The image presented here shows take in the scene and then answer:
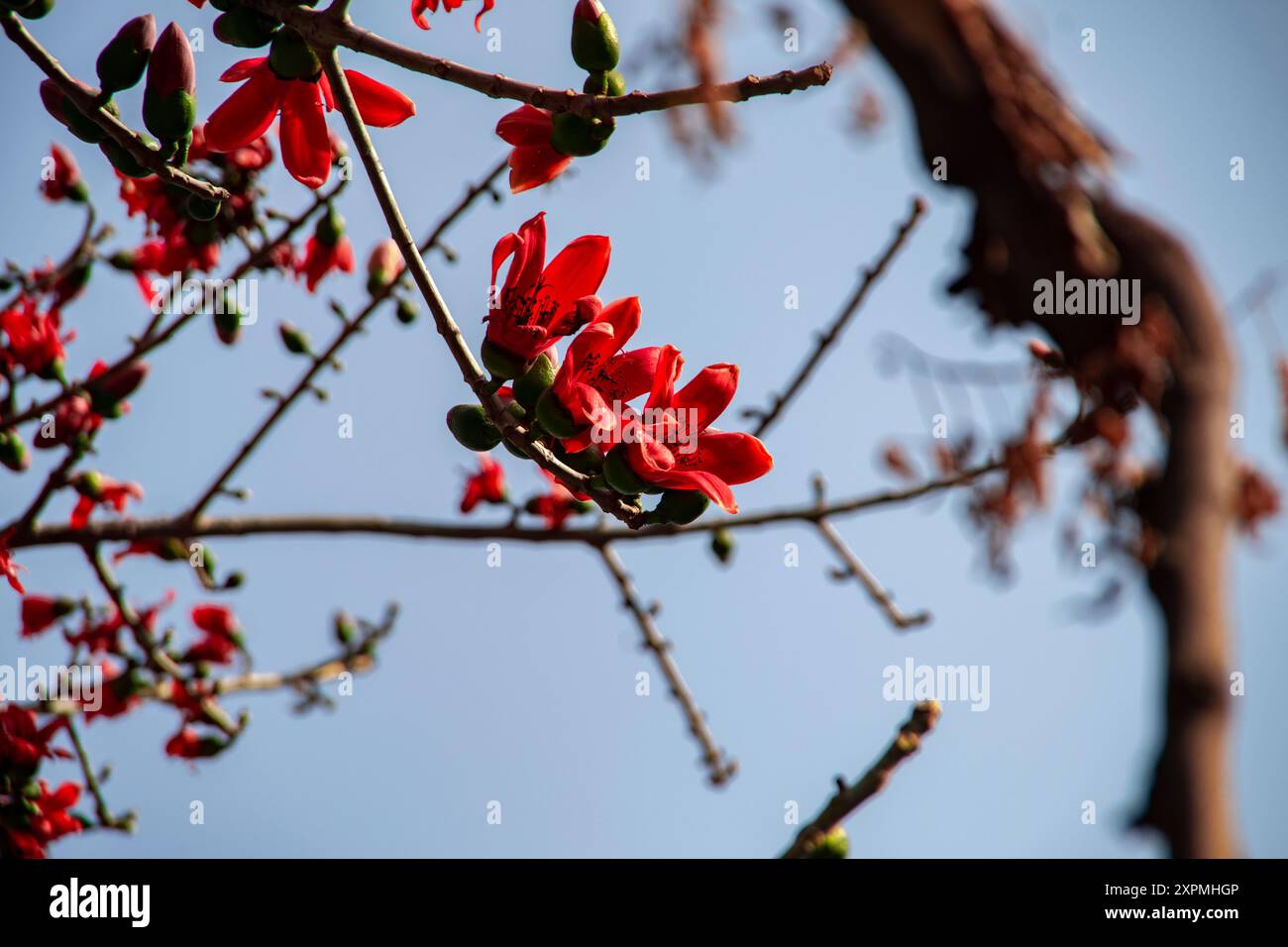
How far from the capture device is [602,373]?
87cm

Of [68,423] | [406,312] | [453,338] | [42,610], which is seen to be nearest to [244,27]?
[453,338]

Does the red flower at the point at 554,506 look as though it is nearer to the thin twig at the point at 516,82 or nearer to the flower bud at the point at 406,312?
the flower bud at the point at 406,312

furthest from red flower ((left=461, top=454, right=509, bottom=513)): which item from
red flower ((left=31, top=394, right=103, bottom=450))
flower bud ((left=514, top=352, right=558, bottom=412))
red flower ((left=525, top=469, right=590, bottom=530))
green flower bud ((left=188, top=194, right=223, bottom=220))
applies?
flower bud ((left=514, top=352, right=558, bottom=412))

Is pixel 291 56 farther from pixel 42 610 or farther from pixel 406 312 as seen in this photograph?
pixel 42 610

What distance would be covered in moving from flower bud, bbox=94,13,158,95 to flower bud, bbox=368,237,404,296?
78 centimetres

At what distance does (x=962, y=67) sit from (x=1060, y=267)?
0.60m

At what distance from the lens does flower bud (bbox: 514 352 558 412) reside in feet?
2.74

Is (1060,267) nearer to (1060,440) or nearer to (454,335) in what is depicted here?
(1060,440)

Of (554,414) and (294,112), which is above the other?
(294,112)

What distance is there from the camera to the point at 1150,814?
1.59 meters

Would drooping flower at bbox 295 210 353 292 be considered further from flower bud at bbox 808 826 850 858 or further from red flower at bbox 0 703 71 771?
flower bud at bbox 808 826 850 858

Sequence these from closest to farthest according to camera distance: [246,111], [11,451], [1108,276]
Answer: [246,111]
[11,451]
[1108,276]

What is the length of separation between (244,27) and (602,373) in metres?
0.44
